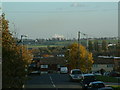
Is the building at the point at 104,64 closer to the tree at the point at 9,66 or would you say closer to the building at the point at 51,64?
the building at the point at 51,64

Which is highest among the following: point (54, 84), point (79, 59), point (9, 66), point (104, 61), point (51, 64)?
point (9, 66)

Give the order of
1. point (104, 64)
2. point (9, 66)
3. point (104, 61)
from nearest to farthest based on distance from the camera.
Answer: point (9, 66), point (104, 61), point (104, 64)

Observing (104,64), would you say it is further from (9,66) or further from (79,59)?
(9,66)

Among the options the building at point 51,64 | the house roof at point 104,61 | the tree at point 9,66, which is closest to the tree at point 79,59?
the house roof at point 104,61

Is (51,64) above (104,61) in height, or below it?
below

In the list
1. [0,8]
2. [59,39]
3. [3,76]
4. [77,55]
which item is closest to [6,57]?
[3,76]

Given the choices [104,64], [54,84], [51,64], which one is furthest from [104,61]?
[54,84]

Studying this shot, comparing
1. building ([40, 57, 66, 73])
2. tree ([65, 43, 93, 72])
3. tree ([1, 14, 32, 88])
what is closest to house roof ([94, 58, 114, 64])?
tree ([65, 43, 93, 72])

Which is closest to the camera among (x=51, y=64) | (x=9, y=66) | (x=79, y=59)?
(x=9, y=66)

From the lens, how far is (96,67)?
105 meters

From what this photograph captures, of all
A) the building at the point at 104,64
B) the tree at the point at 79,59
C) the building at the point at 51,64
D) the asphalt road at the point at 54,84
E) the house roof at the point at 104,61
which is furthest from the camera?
the building at the point at 51,64

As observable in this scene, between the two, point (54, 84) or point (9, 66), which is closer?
point (9, 66)

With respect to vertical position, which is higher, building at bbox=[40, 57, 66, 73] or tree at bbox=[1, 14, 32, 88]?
tree at bbox=[1, 14, 32, 88]

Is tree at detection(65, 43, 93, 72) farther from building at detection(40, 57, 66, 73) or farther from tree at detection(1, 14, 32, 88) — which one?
tree at detection(1, 14, 32, 88)
